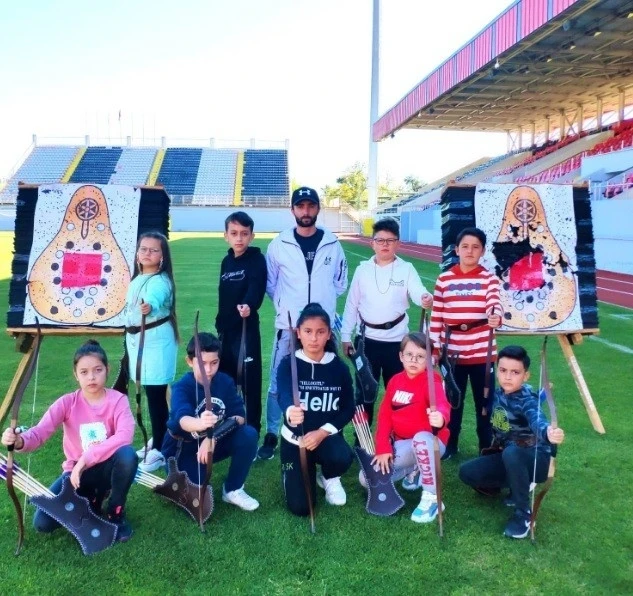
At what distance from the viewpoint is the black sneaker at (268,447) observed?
411 cm

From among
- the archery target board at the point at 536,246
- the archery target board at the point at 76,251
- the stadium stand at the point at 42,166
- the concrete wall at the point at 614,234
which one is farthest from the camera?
the stadium stand at the point at 42,166

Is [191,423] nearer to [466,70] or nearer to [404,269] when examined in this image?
[404,269]

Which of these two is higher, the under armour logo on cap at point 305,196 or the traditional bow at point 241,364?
the under armour logo on cap at point 305,196

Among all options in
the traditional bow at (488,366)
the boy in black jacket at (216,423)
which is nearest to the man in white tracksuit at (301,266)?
the boy in black jacket at (216,423)

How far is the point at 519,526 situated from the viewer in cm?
305

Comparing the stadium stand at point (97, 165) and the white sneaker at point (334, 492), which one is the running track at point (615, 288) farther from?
the stadium stand at point (97, 165)

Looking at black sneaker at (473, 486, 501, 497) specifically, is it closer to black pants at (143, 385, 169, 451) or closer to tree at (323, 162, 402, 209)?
black pants at (143, 385, 169, 451)

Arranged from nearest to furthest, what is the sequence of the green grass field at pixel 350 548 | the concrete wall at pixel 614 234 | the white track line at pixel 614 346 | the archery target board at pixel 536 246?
the green grass field at pixel 350 548 < the archery target board at pixel 536 246 < the white track line at pixel 614 346 < the concrete wall at pixel 614 234

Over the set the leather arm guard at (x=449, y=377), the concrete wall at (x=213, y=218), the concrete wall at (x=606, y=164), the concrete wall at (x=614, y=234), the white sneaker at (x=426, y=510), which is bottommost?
the white sneaker at (x=426, y=510)

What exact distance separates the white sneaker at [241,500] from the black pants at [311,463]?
0.19 metres

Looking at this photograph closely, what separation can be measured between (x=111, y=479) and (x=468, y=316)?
2.37 metres

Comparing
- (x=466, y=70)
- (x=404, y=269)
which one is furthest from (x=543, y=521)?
(x=466, y=70)

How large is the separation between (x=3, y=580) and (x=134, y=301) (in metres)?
1.70

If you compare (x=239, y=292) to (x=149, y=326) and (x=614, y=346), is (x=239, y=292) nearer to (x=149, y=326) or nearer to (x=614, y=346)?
(x=149, y=326)
